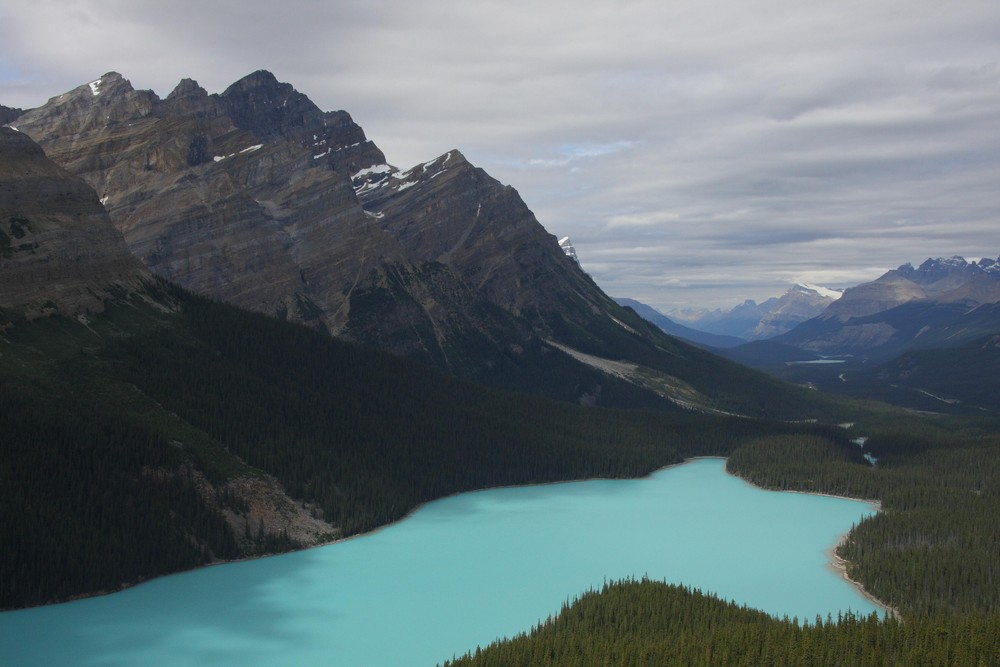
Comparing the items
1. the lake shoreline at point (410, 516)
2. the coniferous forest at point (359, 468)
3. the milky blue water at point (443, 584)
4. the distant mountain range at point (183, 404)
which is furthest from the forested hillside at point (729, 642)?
the distant mountain range at point (183, 404)

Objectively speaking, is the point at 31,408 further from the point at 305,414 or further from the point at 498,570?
the point at 498,570

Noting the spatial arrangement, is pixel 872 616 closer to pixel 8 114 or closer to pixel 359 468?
pixel 359 468

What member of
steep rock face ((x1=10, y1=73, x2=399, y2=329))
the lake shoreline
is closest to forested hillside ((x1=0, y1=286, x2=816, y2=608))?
the lake shoreline

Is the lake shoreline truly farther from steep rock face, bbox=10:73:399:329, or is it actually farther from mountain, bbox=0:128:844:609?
steep rock face, bbox=10:73:399:329

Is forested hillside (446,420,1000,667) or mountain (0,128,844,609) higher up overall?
mountain (0,128,844,609)

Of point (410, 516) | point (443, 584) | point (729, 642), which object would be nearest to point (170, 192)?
point (410, 516)

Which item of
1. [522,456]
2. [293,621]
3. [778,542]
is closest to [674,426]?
[522,456]

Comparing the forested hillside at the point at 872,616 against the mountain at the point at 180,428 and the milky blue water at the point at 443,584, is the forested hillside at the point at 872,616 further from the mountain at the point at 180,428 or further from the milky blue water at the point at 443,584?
the mountain at the point at 180,428
